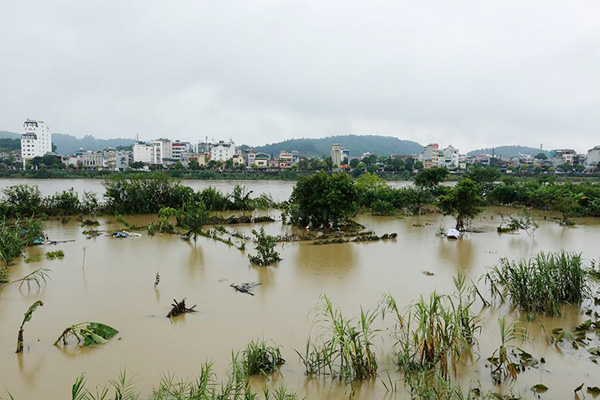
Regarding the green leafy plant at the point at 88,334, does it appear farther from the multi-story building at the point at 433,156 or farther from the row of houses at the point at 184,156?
the multi-story building at the point at 433,156

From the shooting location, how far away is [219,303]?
7.14 m

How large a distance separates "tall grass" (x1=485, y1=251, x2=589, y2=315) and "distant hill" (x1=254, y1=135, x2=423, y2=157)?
10915 centimetres

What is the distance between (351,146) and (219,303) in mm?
A: 143258

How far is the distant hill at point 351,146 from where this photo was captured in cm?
12794

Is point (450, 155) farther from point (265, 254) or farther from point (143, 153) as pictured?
point (265, 254)

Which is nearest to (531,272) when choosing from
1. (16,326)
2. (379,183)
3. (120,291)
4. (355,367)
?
(355,367)

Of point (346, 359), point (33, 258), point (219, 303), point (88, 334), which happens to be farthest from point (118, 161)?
point (346, 359)

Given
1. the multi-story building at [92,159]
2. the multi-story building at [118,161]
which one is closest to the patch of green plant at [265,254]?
the multi-story building at [118,161]

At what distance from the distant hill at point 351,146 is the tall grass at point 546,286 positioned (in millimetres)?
109152

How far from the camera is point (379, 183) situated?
22781 millimetres

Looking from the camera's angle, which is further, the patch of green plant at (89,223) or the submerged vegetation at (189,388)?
the patch of green plant at (89,223)

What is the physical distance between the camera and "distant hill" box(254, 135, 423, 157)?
127938mm

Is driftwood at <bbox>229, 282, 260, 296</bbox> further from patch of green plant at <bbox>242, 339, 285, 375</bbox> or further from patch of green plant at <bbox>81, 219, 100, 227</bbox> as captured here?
patch of green plant at <bbox>81, 219, 100, 227</bbox>

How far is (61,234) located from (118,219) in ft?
6.74
